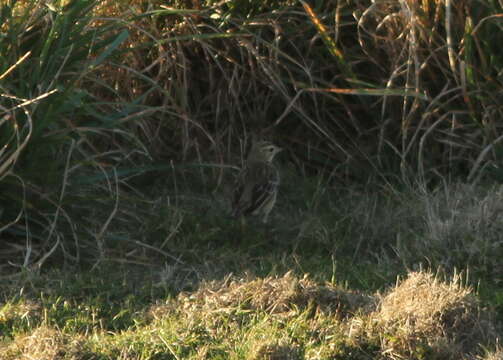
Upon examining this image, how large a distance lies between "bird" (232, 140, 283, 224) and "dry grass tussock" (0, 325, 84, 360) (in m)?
1.94

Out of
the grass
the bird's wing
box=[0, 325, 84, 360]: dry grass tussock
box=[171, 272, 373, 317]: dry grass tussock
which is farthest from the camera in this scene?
the bird's wing

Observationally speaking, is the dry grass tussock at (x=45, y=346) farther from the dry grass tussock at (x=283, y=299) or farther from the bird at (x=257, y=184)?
the bird at (x=257, y=184)

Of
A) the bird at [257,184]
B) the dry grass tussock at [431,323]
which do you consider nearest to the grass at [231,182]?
the dry grass tussock at [431,323]

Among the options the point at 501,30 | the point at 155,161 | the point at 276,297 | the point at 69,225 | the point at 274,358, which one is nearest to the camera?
the point at 274,358

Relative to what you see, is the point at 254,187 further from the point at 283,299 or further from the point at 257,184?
the point at 283,299

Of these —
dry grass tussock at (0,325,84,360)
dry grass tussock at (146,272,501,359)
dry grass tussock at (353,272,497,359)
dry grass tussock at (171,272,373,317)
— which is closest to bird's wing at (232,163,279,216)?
dry grass tussock at (146,272,501,359)

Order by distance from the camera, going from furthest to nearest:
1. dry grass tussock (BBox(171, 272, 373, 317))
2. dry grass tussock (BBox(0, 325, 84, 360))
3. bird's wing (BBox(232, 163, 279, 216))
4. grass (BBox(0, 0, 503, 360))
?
1. bird's wing (BBox(232, 163, 279, 216))
2. dry grass tussock (BBox(171, 272, 373, 317))
3. grass (BBox(0, 0, 503, 360))
4. dry grass tussock (BBox(0, 325, 84, 360))

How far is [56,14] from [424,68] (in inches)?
94.9

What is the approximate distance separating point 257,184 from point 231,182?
0.74 metres

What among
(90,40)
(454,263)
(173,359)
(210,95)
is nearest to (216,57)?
(210,95)

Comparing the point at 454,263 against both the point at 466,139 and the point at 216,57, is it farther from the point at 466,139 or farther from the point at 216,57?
the point at 216,57

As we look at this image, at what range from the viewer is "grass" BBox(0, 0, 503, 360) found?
15.5 ft

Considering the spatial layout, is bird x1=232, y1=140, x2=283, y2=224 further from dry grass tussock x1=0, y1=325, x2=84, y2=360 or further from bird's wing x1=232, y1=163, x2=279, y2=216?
dry grass tussock x1=0, y1=325, x2=84, y2=360

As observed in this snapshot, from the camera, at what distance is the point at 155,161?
7.23 meters
